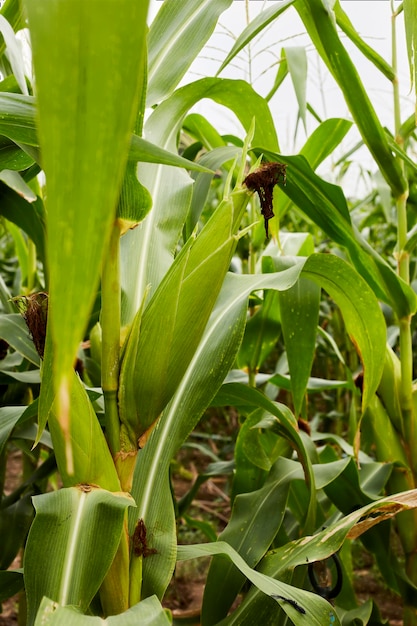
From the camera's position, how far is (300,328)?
2.66 feet

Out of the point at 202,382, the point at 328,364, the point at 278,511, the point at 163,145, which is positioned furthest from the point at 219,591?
the point at 328,364

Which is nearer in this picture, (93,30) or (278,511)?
(93,30)

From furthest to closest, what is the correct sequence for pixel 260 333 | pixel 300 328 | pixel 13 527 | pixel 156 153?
pixel 260 333, pixel 13 527, pixel 300 328, pixel 156 153

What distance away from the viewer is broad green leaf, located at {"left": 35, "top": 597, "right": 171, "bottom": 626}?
1.28 feet

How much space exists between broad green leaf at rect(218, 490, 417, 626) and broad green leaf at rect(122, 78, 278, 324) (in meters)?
0.27

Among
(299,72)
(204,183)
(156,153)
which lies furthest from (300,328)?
(156,153)

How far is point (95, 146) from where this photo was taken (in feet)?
0.73

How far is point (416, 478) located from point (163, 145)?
1.98 ft

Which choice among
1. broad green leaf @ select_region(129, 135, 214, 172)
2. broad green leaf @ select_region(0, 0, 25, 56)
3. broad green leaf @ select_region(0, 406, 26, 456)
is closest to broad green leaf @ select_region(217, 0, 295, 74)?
broad green leaf @ select_region(0, 0, 25, 56)

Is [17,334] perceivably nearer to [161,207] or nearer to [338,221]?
[161,207]

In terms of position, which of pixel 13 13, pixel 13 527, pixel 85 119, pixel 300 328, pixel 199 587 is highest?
pixel 13 13

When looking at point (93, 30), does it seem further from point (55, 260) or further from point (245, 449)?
point (245, 449)

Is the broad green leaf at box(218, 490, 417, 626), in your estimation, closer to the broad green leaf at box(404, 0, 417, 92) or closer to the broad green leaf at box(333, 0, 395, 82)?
the broad green leaf at box(404, 0, 417, 92)

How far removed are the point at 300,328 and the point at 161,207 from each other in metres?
0.28
